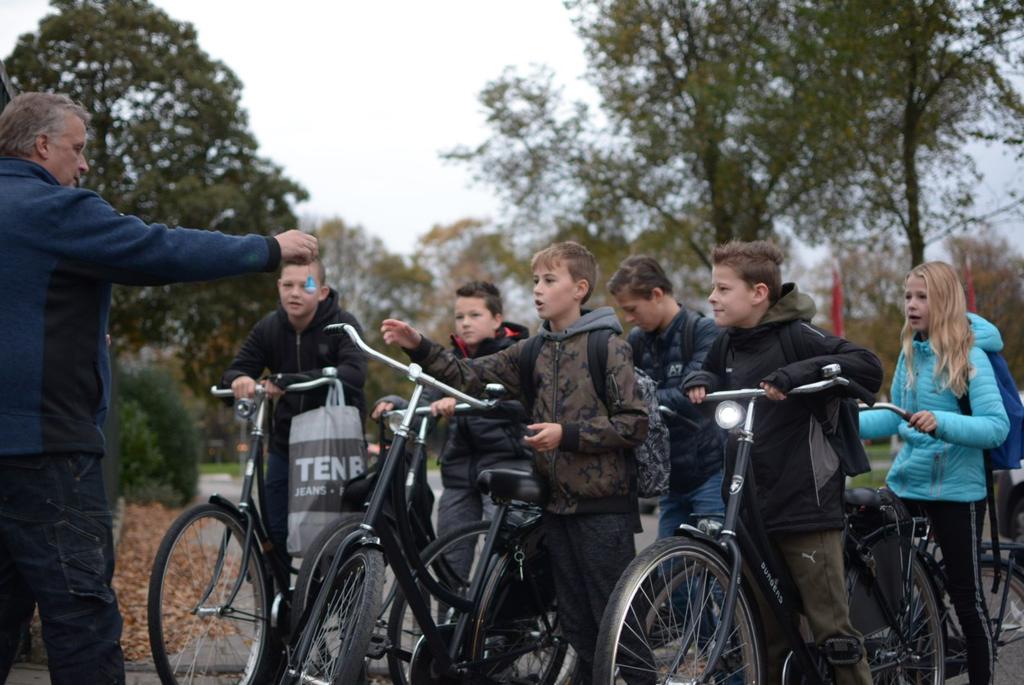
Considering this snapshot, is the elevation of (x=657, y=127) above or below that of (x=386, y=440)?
above

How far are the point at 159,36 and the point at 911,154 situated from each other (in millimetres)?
20061

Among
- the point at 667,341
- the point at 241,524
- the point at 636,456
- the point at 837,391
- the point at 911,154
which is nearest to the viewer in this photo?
the point at 837,391

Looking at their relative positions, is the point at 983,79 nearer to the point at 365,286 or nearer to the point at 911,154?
the point at 911,154

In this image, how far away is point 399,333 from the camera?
14.6 ft

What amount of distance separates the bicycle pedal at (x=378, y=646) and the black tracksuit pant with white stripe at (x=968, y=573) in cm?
240

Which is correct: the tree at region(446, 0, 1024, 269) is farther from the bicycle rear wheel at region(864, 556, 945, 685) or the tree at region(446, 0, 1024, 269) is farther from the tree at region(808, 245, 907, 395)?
the tree at region(808, 245, 907, 395)

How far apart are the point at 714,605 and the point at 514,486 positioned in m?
0.87

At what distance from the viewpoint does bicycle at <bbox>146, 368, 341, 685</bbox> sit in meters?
5.18

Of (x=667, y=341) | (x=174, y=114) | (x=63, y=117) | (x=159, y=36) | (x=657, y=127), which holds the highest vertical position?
(x=159, y=36)

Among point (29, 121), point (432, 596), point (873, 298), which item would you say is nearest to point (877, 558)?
point (432, 596)

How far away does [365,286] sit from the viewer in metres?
57.8

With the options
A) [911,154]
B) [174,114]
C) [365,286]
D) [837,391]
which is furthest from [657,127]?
[365,286]

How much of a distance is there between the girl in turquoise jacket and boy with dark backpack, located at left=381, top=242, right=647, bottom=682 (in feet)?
4.16

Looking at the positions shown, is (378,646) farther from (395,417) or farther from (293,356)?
(293,356)
